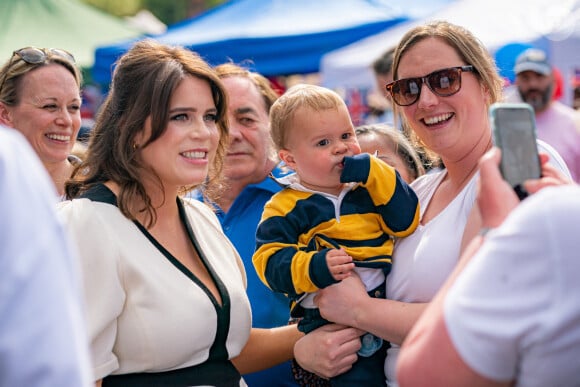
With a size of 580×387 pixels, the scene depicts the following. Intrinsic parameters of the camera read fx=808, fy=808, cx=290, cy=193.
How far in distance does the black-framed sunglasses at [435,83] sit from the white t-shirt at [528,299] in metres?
1.41

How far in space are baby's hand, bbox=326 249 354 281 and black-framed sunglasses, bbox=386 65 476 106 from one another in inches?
25.9

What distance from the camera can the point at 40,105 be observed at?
460 cm

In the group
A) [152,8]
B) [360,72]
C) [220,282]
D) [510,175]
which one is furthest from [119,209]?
[152,8]

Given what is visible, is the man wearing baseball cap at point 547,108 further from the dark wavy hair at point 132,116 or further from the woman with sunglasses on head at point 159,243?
the dark wavy hair at point 132,116

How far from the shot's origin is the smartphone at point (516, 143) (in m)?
1.91

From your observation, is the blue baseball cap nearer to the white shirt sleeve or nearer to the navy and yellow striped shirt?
the navy and yellow striped shirt

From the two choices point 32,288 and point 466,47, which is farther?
point 466,47

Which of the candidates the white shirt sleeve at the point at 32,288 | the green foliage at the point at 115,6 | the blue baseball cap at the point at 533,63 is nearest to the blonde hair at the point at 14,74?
the white shirt sleeve at the point at 32,288

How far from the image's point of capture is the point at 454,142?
9.84 feet

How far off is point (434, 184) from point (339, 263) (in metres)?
0.59

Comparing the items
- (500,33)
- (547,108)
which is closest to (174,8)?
(500,33)

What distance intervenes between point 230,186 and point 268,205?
3.71 feet

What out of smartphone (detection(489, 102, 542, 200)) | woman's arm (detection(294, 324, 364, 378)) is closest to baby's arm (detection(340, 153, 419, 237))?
woman's arm (detection(294, 324, 364, 378))

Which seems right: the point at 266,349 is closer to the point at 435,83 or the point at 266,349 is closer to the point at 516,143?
the point at 435,83
